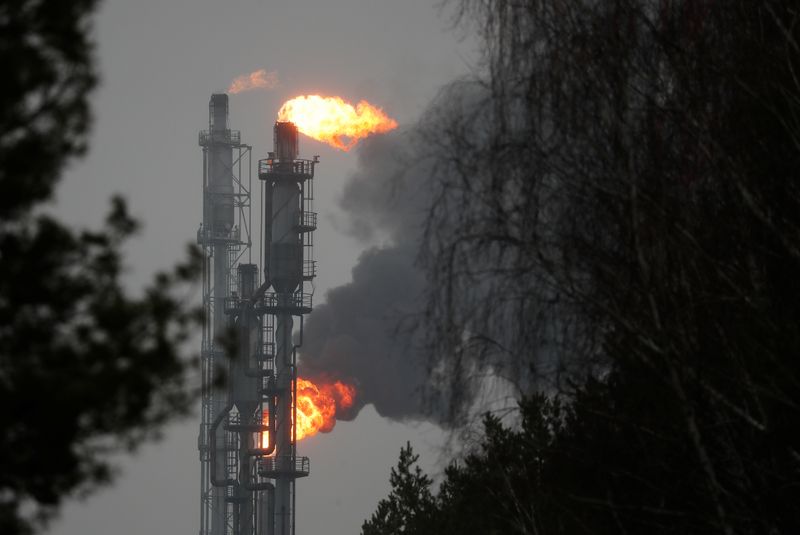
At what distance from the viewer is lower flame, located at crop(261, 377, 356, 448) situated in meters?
81.4

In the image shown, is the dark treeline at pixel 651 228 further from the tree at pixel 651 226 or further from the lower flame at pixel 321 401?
the lower flame at pixel 321 401

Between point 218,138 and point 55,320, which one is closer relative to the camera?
point 55,320

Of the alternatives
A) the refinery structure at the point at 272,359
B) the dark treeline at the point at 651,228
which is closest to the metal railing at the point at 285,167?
the refinery structure at the point at 272,359

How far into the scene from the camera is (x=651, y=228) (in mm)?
15883

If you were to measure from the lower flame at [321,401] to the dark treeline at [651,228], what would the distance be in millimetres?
64405

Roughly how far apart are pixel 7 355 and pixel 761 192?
21.8 feet

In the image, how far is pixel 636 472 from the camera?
18.5 m

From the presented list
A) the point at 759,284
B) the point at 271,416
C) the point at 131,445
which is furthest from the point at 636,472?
the point at 271,416

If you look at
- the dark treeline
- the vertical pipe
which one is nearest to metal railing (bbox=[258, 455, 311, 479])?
the vertical pipe

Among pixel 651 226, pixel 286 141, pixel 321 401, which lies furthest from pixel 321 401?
pixel 651 226

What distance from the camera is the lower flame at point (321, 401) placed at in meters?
81.4

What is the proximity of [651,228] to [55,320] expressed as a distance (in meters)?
4.94

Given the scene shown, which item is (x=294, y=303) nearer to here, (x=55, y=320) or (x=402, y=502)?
(x=402, y=502)

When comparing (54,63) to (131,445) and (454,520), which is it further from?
(454,520)
